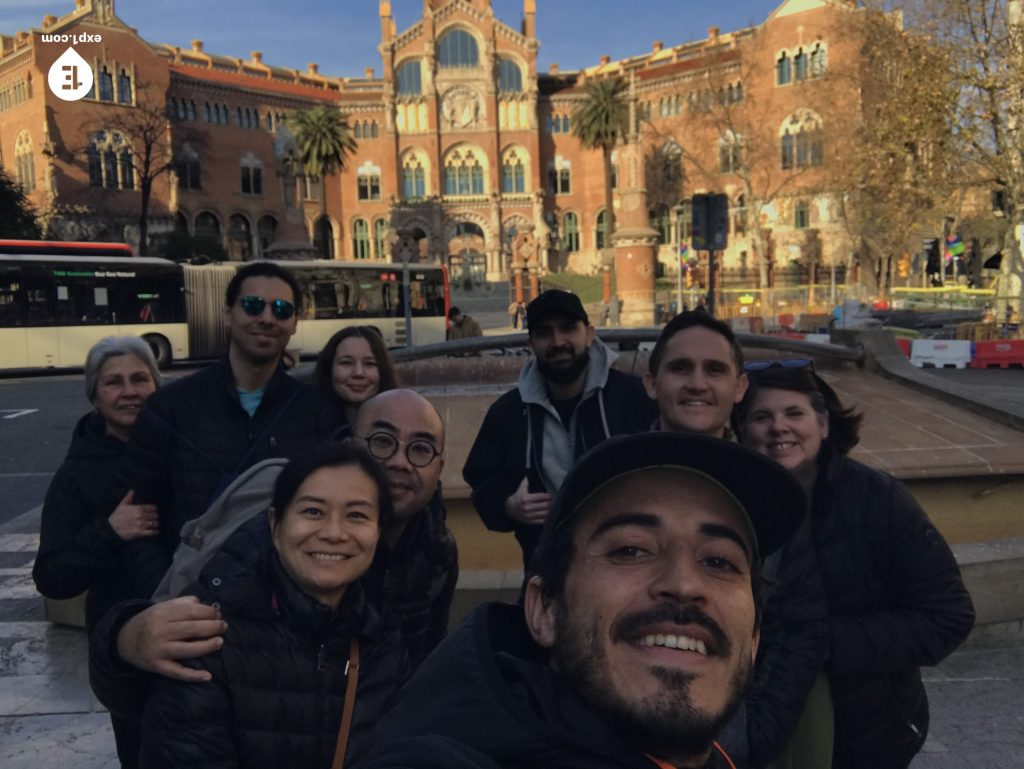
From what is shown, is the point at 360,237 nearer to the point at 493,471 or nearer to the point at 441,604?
the point at 493,471

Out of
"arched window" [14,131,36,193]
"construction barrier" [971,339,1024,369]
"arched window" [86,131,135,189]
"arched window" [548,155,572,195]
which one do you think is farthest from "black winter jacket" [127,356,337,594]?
"arched window" [548,155,572,195]

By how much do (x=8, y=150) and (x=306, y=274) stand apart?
117 feet

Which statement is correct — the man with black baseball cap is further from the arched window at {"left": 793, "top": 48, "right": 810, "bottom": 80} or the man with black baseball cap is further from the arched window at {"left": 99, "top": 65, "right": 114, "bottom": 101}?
the arched window at {"left": 793, "top": 48, "right": 810, "bottom": 80}

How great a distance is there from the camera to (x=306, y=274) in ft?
77.9

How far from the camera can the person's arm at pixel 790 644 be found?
6.45 feet

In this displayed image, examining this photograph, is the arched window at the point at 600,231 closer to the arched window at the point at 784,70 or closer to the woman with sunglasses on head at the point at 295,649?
the arched window at the point at 784,70

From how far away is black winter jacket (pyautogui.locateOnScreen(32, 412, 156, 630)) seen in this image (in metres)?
2.46

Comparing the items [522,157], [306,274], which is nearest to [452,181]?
[522,157]

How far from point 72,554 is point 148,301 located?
21.1 m

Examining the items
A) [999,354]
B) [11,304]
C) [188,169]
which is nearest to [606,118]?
[188,169]

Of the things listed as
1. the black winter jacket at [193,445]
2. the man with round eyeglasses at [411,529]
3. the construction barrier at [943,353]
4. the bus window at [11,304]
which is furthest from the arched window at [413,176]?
the man with round eyeglasses at [411,529]

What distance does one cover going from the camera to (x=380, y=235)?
61.7 metres

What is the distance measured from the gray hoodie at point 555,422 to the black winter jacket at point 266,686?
1.19 m

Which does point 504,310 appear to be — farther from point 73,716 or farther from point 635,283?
point 73,716
